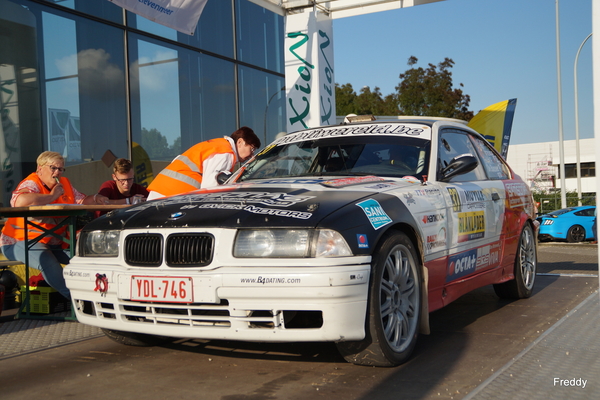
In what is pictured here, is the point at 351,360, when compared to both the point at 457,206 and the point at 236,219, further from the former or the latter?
the point at 457,206

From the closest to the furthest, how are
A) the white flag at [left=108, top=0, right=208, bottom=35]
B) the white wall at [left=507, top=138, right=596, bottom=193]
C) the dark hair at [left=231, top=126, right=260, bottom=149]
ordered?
the dark hair at [left=231, top=126, right=260, bottom=149]
the white flag at [left=108, top=0, right=208, bottom=35]
the white wall at [left=507, top=138, right=596, bottom=193]

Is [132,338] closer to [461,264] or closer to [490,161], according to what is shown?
[461,264]

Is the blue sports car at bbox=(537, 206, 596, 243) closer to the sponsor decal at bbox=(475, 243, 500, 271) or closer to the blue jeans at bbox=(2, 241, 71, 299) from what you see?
the sponsor decal at bbox=(475, 243, 500, 271)

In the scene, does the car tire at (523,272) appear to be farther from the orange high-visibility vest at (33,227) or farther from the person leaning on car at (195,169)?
the orange high-visibility vest at (33,227)

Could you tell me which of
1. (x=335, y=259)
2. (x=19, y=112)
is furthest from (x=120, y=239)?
(x=19, y=112)

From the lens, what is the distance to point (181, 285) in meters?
3.55

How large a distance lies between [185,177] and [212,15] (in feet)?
22.9

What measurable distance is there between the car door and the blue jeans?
3.40 meters

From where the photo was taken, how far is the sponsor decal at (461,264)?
4645 millimetres

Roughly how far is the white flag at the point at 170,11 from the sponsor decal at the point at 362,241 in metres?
4.63

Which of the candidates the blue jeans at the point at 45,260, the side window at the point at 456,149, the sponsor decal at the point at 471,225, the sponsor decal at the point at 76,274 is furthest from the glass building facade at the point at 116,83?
the sponsor decal at the point at 471,225

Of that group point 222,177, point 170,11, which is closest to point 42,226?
point 222,177

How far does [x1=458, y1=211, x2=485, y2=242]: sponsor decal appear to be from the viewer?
4887mm

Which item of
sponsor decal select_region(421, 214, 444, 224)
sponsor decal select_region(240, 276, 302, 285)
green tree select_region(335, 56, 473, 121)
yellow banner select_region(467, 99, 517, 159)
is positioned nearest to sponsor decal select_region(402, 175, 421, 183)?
sponsor decal select_region(421, 214, 444, 224)
